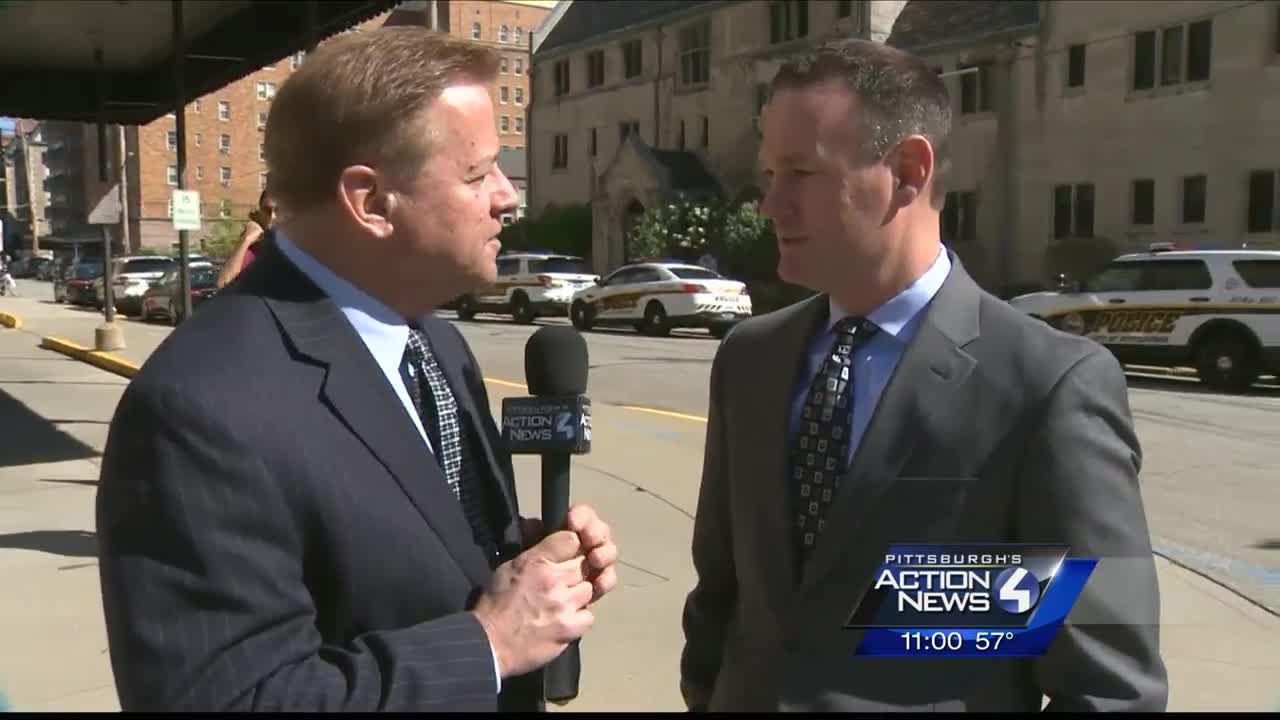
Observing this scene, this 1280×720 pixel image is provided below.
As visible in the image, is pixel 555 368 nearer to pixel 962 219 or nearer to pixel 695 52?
pixel 962 219

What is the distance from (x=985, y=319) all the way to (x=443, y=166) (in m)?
0.93

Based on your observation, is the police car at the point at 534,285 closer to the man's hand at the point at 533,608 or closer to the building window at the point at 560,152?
the building window at the point at 560,152

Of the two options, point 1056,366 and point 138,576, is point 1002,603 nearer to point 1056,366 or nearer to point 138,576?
point 1056,366

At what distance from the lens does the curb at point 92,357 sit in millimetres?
16062

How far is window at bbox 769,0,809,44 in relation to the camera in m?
33.9

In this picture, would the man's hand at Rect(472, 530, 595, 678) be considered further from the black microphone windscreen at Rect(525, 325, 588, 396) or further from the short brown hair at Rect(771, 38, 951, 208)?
the short brown hair at Rect(771, 38, 951, 208)

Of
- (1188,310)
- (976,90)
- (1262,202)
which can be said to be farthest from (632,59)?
(1188,310)

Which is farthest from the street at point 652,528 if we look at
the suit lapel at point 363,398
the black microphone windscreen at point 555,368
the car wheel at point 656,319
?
the car wheel at point 656,319

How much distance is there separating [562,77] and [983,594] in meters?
43.5

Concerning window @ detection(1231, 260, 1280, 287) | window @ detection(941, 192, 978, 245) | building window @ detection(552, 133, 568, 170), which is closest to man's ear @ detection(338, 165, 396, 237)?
window @ detection(1231, 260, 1280, 287)

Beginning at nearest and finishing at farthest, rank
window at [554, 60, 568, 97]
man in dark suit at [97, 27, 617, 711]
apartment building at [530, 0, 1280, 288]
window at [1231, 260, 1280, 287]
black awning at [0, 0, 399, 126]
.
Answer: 1. man in dark suit at [97, 27, 617, 711]
2. black awning at [0, 0, 399, 126]
3. window at [1231, 260, 1280, 287]
4. apartment building at [530, 0, 1280, 288]
5. window at [554, 60, 568, 97]

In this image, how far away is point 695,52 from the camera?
123 ft

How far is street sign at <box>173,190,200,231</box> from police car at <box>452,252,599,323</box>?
1357 cm

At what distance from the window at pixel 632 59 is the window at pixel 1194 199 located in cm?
2011
